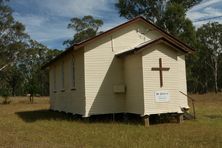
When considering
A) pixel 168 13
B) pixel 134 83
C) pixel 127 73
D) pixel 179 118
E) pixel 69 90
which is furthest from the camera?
pixel 168 13

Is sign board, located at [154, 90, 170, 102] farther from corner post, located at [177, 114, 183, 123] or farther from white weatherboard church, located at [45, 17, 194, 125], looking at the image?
corner post, located at [177, 114, 183, 123]

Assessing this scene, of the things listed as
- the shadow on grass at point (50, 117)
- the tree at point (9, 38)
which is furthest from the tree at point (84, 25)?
the shadow on grass at point (50, 117)

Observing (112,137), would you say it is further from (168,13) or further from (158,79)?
(168,13)

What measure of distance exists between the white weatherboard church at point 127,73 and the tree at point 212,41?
168 ft

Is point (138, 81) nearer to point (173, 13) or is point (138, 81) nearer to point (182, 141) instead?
point (182, 141)

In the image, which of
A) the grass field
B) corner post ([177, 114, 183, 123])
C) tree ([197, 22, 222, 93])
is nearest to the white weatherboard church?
corner post ([177, 114, 183, 123])

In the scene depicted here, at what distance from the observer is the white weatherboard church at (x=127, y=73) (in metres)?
17.0

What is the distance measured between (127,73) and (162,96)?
2.38 meters

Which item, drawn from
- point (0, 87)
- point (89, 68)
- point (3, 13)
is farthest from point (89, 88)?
point (0, 87)

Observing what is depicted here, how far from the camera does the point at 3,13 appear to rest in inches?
1758

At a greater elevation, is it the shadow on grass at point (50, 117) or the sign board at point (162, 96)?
the sign board at point (162, 96)

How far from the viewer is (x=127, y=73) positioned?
18641mm

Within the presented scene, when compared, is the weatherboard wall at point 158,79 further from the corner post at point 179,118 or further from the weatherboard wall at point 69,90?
the weatherboard wall at point 69,90

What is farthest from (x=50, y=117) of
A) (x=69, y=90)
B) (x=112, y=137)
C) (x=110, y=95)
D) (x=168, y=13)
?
(x=168, y=13)
